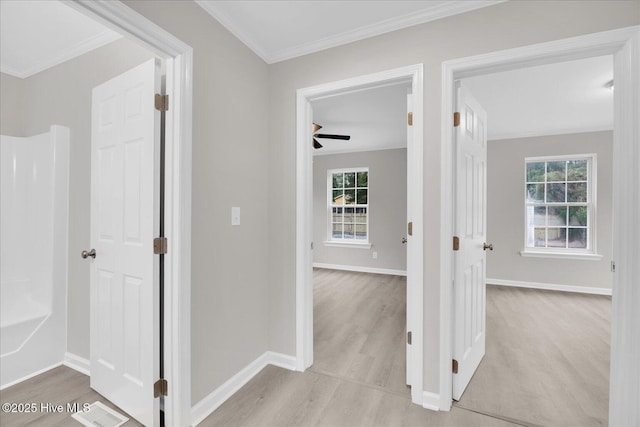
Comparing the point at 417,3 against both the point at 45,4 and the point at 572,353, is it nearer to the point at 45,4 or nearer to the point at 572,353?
the point at 45,4

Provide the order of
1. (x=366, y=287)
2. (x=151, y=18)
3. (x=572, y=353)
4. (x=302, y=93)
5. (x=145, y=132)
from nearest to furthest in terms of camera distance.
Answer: (x=151, y=18) → (x=145, y=132) → (x=302, y=93) → (x=572, y=353) → (x=366, y=287)

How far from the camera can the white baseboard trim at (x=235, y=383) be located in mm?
1729

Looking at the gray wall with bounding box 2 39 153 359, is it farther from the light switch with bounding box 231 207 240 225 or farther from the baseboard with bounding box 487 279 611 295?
the baseboard with bounding box 487 279 611 295

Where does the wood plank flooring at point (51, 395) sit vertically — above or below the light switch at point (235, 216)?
below

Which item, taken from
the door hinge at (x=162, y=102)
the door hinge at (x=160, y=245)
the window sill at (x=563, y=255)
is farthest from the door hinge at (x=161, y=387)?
the window sill at (x=563, y=255)

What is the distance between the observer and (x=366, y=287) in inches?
190

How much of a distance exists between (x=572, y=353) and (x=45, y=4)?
486 centimetres

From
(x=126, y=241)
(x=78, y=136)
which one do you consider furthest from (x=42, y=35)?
(x=126, y=241)

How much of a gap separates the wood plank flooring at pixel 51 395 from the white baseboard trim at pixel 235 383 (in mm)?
343

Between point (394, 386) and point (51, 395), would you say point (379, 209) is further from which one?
point (51, 395)

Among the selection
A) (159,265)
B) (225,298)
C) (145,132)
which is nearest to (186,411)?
(225,298)

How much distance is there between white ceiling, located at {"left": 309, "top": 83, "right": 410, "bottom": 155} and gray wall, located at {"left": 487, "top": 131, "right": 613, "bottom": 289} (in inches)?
71.9

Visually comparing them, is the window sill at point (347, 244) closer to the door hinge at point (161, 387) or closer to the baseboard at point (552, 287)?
the baseboard at point (552, 287)

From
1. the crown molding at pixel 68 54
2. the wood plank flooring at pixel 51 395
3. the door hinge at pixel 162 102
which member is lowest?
the wood plank flooring at pixel 51 395
